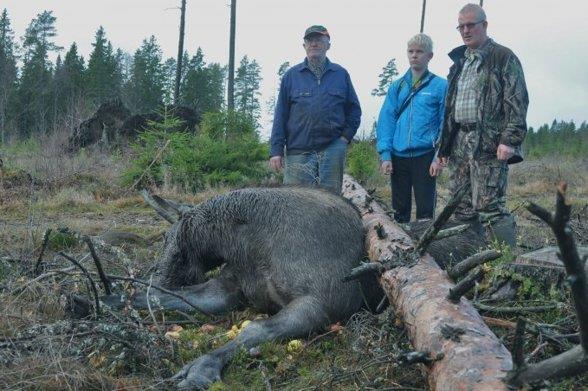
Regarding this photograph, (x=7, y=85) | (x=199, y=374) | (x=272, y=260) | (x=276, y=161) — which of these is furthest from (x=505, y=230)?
(x=7, y=85)

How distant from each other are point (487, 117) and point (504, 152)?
38 centimetres

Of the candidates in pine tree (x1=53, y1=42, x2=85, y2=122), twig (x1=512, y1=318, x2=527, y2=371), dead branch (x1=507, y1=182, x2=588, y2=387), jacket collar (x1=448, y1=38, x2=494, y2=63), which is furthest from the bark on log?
pine tree (x1=53, y1=42, x2=85, y2=122)

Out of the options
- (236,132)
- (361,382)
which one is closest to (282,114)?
(361,382)

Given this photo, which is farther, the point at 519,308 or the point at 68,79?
the point at 68,79

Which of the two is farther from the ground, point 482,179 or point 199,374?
point 482,179

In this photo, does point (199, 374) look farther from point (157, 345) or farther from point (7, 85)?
point (7, 85)

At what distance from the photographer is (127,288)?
14.7ft

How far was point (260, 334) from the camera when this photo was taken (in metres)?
3.40

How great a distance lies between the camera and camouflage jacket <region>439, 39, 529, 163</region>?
16.1ft

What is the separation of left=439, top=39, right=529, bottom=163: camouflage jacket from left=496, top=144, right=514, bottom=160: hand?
0.11 ft

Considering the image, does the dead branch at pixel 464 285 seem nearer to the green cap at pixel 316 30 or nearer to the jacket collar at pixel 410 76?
the jacket collar at pixel 410 76

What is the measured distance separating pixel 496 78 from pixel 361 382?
10.3 feet

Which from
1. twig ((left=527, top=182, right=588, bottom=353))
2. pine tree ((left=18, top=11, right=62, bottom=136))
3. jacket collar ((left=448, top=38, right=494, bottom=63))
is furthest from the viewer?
pine tree ((left=18, top=11, right=62, bottom=136))

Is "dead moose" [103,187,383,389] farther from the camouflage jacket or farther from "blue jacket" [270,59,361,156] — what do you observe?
"blue jacket" [270,59,361,156]
